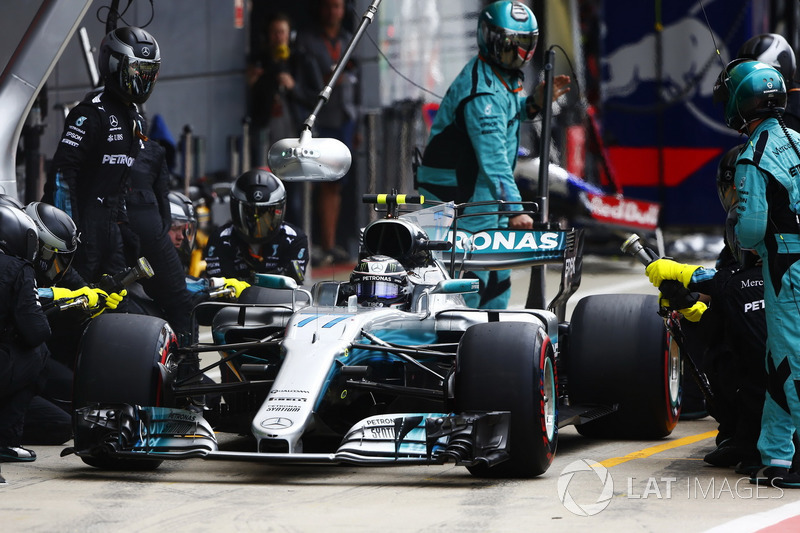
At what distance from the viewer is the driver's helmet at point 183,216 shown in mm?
10852

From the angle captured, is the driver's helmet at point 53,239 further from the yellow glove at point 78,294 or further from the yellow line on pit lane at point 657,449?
the yellow line on pit lane at point 657,449

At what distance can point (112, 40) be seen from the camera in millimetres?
9500

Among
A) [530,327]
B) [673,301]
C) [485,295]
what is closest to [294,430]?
[530,327]

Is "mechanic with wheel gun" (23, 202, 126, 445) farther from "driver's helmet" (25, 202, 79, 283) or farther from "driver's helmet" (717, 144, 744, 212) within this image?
"driver's helmet" (717, 144, 744, 212)

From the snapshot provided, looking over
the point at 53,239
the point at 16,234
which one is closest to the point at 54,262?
the point at 53,239

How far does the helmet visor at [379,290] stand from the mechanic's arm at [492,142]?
2.27m

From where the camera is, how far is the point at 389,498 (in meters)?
6.34

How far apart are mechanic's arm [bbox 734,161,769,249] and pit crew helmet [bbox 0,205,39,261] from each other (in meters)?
3.58

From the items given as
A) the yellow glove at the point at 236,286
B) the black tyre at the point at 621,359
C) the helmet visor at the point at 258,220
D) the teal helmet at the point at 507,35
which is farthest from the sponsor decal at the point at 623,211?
the black tyre at the point at 621,359

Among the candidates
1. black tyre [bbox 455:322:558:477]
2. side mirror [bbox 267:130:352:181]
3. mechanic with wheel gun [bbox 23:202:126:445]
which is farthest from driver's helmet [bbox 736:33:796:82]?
mechanic with wheel gun [bbox 23:202:126:445]

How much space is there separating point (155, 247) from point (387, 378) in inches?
126

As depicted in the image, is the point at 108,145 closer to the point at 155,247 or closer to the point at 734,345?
the point at 155,247

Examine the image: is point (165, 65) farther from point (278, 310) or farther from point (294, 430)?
point (294, 430)

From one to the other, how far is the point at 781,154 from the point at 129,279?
12.8 ft
